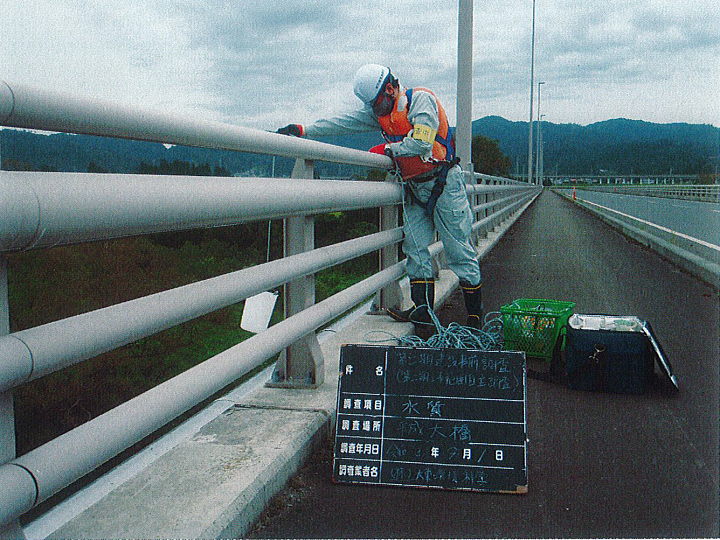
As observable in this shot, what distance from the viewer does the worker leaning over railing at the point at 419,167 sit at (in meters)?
5.36

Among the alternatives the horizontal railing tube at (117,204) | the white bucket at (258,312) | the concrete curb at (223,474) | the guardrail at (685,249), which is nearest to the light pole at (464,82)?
the guardrail at (685,249)

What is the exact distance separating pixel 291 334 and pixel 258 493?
886 mm

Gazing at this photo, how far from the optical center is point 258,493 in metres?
2.66

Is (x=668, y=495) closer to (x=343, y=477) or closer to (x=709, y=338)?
(x=343, y=477)

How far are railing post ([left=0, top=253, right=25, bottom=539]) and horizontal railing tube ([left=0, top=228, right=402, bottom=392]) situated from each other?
0.14ft

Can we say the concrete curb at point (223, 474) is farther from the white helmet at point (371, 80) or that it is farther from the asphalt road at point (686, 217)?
the asphalt road at point (686, 217)

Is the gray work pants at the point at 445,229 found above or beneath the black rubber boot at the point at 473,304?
above

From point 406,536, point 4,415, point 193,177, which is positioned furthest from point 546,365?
Answer: point 4,415

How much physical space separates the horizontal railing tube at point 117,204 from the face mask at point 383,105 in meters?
2.38

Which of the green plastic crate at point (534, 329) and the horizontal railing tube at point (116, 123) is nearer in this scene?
the horizontal railing tube at point (116, 123)

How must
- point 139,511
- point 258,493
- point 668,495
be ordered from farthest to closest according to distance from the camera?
1. point 668,495
2. point 258,493
3. point 139,511

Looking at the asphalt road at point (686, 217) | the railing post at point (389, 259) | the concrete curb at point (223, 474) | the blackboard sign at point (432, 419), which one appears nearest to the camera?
the concrete curb at point (223, 474)

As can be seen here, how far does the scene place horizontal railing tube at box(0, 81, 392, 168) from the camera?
1.64 metres

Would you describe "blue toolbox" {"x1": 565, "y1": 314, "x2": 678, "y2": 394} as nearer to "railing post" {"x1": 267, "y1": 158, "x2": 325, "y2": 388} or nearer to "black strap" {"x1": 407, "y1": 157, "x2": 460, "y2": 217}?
"railing post" {"x1": 267, "y1": 158, "x2": 325, "y2": 388}
